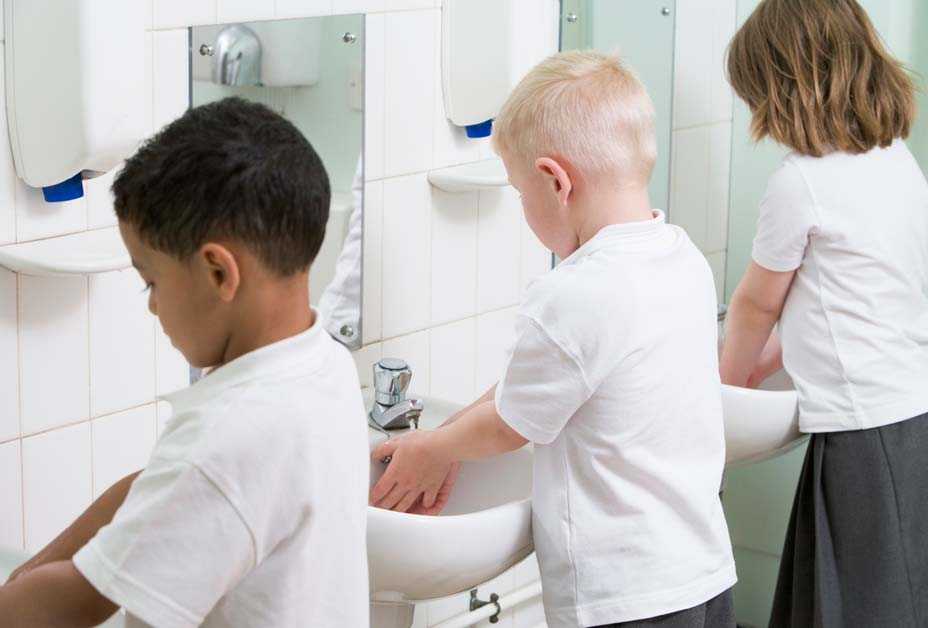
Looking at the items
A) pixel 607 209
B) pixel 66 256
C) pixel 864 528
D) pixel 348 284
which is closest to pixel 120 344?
pixel 66 256

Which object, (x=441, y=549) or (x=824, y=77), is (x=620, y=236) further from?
(x=824, y=77)

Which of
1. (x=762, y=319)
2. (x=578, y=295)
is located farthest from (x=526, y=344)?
(x=762, y=319)

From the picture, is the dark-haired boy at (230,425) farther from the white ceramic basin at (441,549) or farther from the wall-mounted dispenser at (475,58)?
the wall-mounted dispenser at (475,58)

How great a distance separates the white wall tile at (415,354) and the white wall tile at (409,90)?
275mm

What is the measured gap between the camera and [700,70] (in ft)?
9.68

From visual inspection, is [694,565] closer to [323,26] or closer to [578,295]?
[578,295]

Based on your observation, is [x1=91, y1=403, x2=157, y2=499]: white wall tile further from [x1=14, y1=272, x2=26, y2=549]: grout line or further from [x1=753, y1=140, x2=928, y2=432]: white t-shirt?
[x1=753, y1=140, x2=928, y2=432]: white t-shirt

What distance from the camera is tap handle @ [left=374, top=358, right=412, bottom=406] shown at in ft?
6.98

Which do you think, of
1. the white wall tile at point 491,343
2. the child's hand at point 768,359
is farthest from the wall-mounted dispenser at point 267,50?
the child's hand at point 768,359

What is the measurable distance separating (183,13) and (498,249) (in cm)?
84

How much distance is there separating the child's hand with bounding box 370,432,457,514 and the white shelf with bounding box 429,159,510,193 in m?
0.53

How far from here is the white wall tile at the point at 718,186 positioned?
303 centimetres

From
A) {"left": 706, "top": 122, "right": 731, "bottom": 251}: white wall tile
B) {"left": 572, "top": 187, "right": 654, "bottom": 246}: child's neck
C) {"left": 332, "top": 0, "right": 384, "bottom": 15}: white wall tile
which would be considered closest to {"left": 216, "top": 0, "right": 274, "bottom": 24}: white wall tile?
{"left": 332, "top": 0, "right": 384, "bottom": 15}: white wall tile

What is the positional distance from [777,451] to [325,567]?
1437 millimetres
